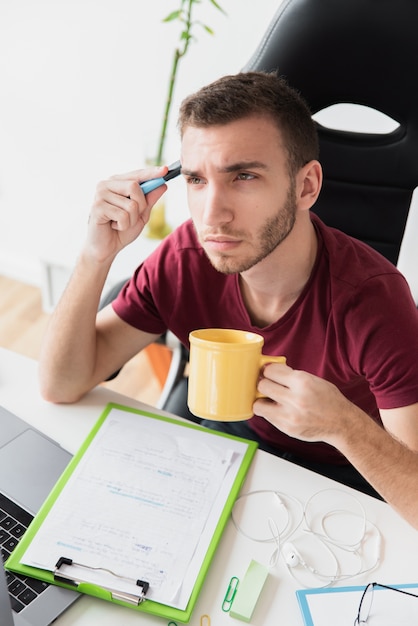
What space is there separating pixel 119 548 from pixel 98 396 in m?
0.37

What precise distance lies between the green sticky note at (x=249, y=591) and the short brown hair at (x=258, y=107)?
0.67 m

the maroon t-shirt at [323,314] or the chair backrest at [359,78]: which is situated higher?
the chair backrest at [359,78]

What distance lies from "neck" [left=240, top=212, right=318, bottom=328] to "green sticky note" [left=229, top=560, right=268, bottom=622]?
1.60ft

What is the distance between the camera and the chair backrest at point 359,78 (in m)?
1.13

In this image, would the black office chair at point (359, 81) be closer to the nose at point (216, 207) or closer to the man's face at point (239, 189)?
the man's face at point (239, 189)

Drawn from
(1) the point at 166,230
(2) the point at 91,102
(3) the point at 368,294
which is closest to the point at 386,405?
(3) the point at 368,294

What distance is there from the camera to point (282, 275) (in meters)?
1.18

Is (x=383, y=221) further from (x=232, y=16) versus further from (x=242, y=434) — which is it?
(x=232, y=16)

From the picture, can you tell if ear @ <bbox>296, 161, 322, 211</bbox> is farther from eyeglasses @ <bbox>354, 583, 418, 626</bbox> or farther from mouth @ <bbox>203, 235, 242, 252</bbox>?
eyeglasses @ <bbox>354, 583, 418, 626</bbox>

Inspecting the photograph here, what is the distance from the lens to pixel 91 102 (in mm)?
2283

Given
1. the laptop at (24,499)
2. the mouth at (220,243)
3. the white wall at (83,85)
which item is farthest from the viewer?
the white wall at (83,85)

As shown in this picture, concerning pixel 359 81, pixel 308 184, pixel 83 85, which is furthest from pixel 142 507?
pixel 83 85

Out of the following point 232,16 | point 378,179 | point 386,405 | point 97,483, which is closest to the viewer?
point 97,483

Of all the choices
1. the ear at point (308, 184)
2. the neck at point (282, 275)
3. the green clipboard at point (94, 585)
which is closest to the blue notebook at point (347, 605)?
the green clipboard at point (94, 585)
